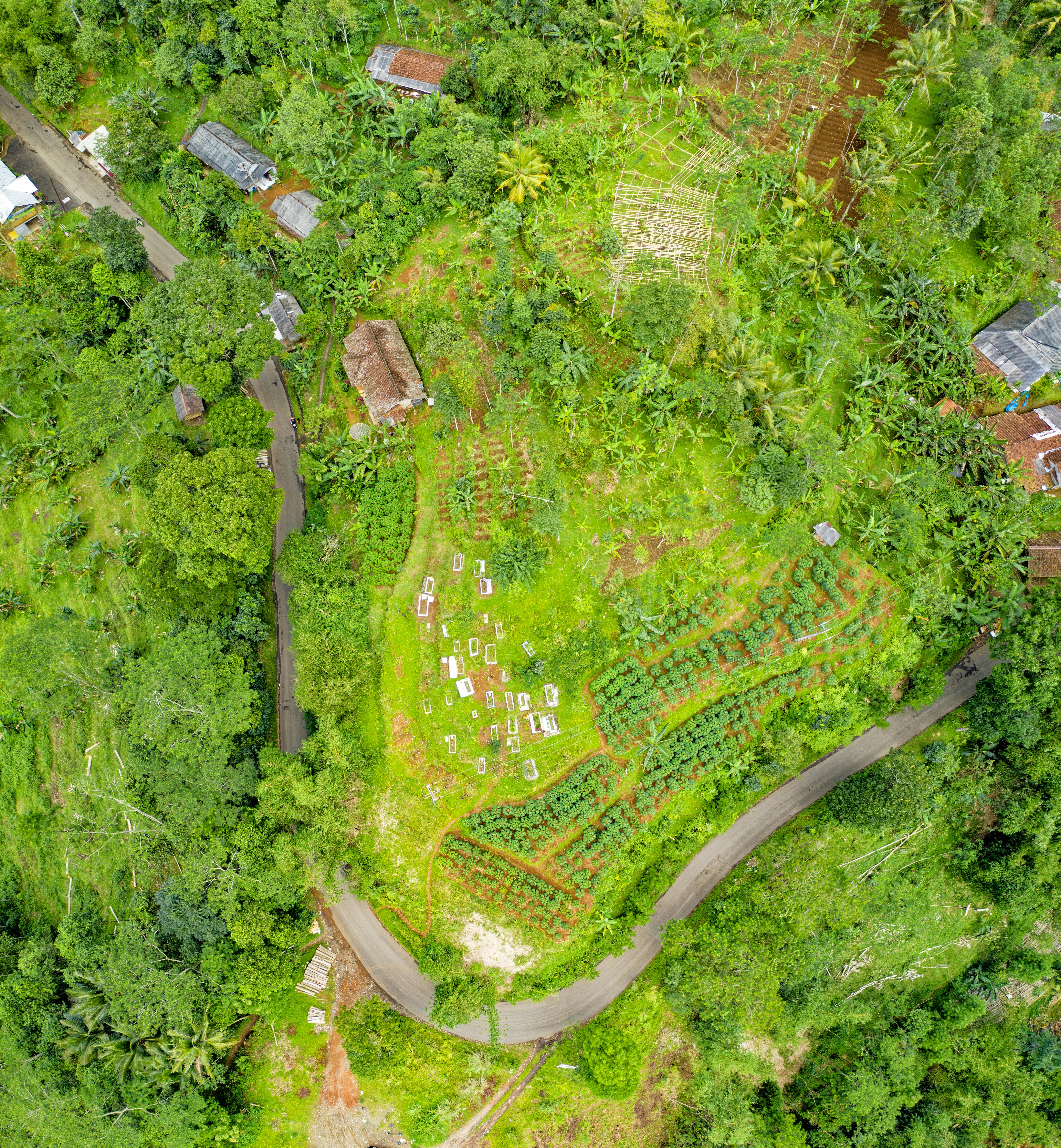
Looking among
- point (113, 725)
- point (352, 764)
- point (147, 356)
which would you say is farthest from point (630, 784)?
point (147, 356)

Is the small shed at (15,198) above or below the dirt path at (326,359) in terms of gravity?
above

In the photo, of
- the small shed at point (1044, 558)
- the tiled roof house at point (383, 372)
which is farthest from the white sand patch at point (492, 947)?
the small shed at point (1044, 558)

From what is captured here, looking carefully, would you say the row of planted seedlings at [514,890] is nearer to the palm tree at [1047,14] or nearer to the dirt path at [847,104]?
the dirt path at [847,104]

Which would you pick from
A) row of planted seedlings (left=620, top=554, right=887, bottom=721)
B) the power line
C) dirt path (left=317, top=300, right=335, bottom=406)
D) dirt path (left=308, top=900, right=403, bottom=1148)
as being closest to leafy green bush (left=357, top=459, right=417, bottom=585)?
dirt path (left=317, top=300, right=335, bottom=406)

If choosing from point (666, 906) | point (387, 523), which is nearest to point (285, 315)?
point (387, 523)

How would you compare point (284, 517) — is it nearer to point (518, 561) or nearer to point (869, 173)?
point (518, 561)
